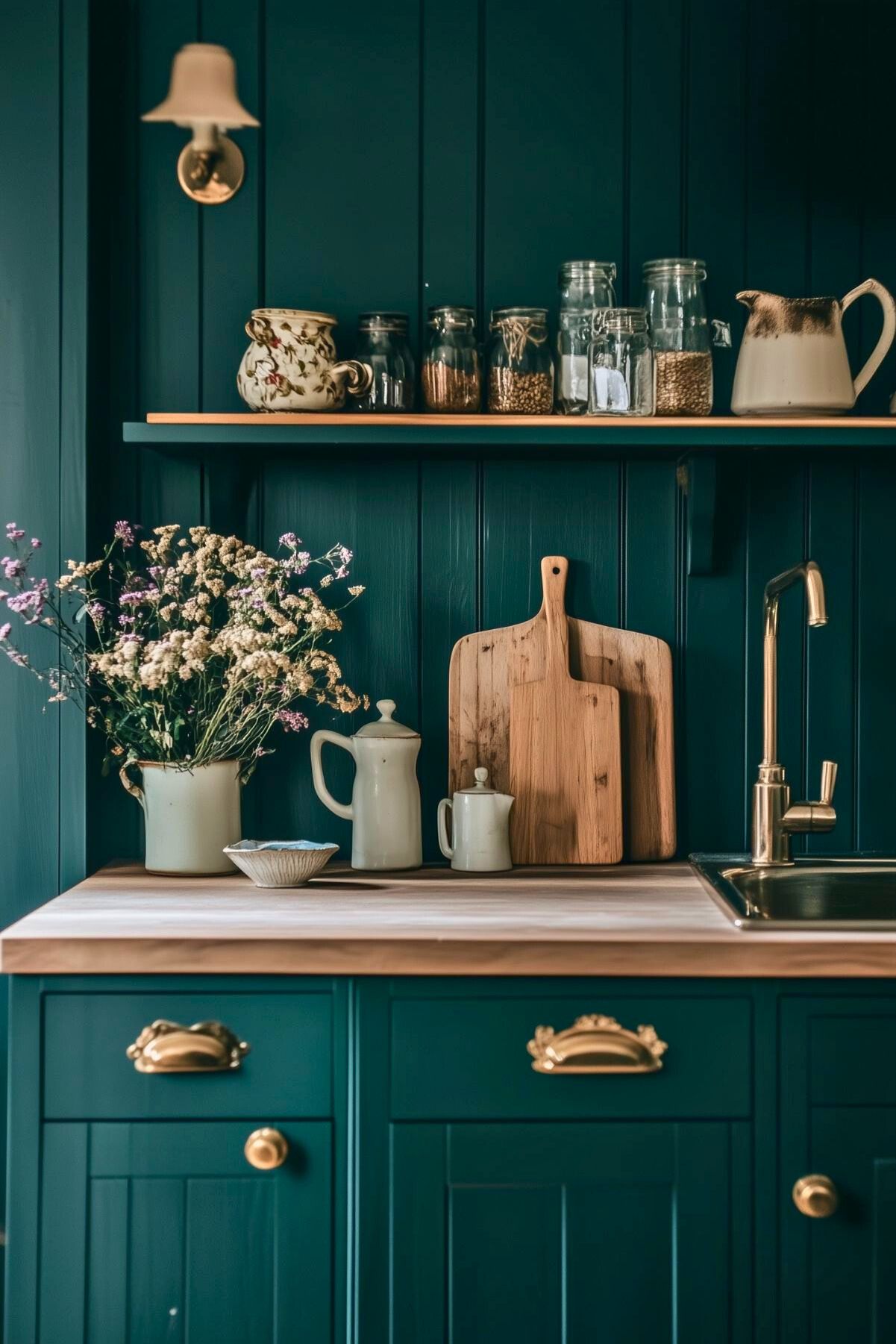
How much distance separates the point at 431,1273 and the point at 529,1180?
0.16 metres

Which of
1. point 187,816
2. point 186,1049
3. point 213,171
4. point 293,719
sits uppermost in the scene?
point 213,171

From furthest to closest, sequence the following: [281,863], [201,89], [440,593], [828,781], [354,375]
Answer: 1. [440,593]
2. [828,781]
3. [354,375]
4. [281,863]
5. [201,89]

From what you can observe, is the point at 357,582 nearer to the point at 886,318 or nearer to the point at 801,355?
the point at 801,355

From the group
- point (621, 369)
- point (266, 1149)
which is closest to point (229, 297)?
point (621, 369)

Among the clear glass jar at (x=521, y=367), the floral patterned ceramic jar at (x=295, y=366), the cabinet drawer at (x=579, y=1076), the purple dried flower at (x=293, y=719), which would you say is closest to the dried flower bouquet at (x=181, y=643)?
the purple dried flower at (x=293, y=719)

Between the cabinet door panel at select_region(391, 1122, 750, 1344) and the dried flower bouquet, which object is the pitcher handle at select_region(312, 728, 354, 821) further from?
the cabinet door panel at select_region(391, 1122, 750, 1344)

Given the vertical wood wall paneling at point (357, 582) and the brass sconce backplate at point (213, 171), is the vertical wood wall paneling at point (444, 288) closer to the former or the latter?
the vertical wood wall paneling at point (357, 582)

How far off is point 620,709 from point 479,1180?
798 millimetres

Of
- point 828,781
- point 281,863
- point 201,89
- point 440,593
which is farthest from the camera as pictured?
point 440,593

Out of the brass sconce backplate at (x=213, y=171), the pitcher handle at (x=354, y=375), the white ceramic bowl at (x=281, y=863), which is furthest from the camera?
the pitcher handle at (x=354, y=375)

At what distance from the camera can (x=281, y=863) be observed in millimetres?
1763

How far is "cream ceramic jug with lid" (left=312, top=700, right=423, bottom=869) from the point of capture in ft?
6.32

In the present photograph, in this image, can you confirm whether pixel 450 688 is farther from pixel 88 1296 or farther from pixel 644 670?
pixel 88 1296

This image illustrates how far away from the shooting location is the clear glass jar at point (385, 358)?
192 cm
